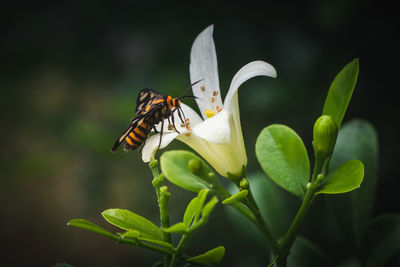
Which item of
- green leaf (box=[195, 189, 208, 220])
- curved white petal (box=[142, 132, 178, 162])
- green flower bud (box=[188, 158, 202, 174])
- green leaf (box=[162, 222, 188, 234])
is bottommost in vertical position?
green leaf (box=[162, 222, 188, 234])

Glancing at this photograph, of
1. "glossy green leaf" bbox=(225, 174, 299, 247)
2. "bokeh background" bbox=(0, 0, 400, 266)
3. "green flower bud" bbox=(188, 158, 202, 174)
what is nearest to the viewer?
"green flower bud" bbox=(188, 158, 202, 174)

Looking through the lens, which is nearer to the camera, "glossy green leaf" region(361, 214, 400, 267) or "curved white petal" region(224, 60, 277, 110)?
"curved white petal" region(224, 60, 277, 110)

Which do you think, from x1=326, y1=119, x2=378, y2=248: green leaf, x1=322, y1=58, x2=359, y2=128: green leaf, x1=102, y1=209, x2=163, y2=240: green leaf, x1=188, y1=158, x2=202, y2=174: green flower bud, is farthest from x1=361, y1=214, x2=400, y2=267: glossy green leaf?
x1=102, y1=209, x2=163, y2=240: green leaf

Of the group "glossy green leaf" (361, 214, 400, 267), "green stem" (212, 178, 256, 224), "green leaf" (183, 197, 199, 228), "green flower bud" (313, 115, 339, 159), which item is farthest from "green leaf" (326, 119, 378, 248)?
"green leaf" (183, 197, 199, 228)

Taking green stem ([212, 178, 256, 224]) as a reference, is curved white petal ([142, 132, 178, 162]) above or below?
above

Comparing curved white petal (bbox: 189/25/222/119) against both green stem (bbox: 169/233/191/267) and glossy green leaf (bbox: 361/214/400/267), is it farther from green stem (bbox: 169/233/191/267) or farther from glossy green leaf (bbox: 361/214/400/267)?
glossy green leaf (bbox: 361/214/400/267)

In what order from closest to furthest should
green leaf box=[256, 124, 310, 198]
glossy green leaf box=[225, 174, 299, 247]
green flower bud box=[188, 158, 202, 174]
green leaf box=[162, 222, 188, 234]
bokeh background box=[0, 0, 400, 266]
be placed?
green leaf box=[162, 222, 188, 234], green flower bud box=[188, 158, 202, 174], green leaf box=[256, 124, 310, 198], glossy green leaf box=[225, 174, 299, 247], bokeh background box=[0, 0, 400, 266]

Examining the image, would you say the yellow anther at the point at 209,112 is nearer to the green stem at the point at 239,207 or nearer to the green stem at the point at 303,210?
the green stem at the point at 239,207
